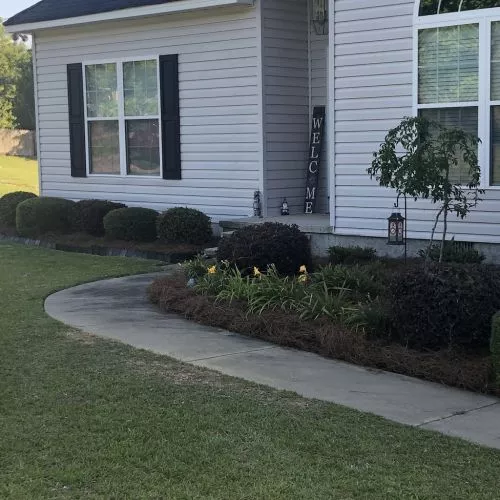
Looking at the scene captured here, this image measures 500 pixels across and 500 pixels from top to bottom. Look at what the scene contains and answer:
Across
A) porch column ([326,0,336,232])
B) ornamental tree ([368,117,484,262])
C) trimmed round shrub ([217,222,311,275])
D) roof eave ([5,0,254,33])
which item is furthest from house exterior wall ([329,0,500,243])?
roof eave ([5,0,254,33])

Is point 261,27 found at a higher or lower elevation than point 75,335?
higher

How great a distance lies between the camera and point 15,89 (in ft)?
161

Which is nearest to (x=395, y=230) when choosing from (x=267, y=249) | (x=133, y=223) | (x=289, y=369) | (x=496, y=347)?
(x=267, y=249)

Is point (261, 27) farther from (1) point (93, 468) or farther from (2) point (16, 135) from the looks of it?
(2) point (16, 135)

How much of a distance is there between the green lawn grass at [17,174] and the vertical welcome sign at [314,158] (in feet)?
52.5

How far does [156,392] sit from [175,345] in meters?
1.41

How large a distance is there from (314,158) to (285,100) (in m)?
0.96

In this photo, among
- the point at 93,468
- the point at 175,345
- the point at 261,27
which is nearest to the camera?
the point at 93,468

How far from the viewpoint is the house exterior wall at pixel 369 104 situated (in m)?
9.21

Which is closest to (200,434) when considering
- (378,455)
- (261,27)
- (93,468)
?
(93,468)

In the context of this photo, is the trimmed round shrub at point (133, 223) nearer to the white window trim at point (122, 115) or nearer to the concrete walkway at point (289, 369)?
the white window trim at point (122, 115)

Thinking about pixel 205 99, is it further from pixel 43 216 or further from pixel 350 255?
pixel 350 255

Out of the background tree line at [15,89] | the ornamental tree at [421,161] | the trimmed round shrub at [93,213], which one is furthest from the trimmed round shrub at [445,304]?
the background tree line at [15,89]

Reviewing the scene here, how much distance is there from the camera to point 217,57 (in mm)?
12008
